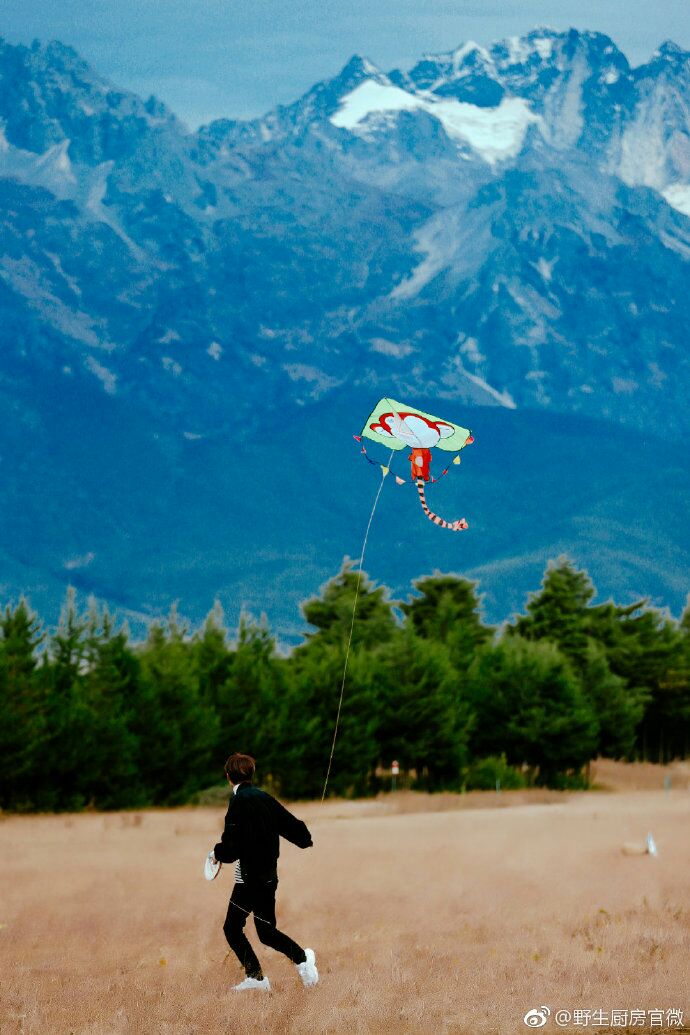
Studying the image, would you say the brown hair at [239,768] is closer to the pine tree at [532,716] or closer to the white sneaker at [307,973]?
the white sneaker at [307,973]

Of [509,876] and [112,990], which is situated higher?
[509,876]

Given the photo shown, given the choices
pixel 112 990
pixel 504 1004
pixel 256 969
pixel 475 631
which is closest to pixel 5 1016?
pixel 112 990

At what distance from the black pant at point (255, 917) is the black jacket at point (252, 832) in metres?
0.14

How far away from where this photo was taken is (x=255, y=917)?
16.9m

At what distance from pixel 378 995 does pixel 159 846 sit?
930 inches

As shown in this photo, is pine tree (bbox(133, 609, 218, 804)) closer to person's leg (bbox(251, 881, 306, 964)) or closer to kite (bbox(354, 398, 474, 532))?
kite (bbox(354, 398, 474, 532))

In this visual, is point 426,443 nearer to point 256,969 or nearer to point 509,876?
point 509,876

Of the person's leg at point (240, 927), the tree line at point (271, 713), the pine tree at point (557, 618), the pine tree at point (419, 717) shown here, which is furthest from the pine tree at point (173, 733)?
the pine tree at point (557, 618)

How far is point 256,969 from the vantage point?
1725 cm

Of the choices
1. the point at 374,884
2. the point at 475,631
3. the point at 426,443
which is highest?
the point at 475,631

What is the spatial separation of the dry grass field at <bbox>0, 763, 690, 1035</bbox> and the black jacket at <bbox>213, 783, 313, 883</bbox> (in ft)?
5.01

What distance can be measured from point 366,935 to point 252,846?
6236mm

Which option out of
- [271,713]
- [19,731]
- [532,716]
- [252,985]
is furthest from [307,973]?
[532,716]

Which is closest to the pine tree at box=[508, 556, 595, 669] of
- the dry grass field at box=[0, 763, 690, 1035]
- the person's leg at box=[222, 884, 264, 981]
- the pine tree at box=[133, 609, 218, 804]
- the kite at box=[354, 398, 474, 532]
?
the pine tree at box=[133, 609, 218, 804]
